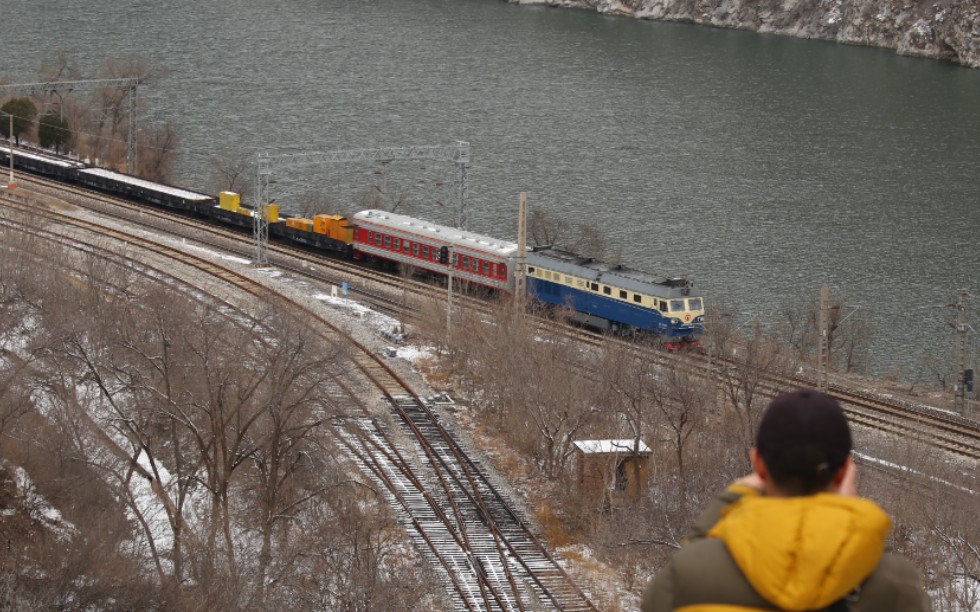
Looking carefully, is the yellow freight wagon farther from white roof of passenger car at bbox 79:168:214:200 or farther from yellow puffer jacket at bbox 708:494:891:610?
yellow puffer jacket at bbox 708:494:891:610

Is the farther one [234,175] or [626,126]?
[626,126]

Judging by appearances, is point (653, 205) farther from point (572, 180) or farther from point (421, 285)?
point (421, 285)

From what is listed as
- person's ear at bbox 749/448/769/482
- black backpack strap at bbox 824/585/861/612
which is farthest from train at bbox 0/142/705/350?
black backpack strap at bbox 824/585/861/612

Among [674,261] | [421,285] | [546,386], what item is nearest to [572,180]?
[674,261]

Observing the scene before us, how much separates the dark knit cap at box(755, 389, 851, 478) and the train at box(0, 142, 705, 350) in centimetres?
3821

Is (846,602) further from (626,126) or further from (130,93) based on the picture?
(626,126)

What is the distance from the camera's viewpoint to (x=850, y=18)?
406 feet

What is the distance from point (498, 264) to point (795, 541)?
42.8 metres

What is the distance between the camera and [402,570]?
26.5 metres

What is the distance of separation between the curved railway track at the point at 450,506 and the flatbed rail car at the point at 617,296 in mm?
7716

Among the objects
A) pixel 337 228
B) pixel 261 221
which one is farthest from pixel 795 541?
pixel 337 228

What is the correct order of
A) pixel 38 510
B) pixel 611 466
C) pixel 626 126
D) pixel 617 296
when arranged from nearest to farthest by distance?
pixel 38 510, pixel 611 466, pixel 617 296, pixel 626 126

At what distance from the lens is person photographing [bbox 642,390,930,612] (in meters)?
3.62

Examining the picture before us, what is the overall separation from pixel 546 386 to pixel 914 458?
26.9 ft
